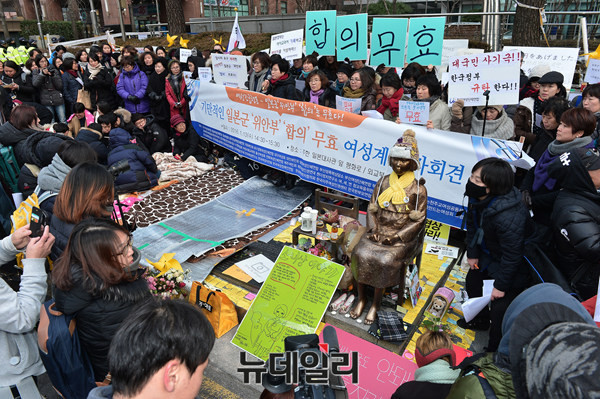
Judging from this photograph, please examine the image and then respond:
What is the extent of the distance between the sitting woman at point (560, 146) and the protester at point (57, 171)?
4421 millimetres

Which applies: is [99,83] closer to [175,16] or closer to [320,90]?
[320,90]

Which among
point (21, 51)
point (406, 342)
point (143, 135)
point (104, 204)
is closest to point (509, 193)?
point (406, 342)

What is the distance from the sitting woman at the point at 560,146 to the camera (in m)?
3.66

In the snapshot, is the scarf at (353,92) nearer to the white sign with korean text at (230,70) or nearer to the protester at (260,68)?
the protester at (260,68)

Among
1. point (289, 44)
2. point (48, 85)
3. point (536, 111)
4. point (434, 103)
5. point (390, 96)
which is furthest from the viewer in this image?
point (48, 85)

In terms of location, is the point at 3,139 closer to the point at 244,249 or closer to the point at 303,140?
the point at 244,249

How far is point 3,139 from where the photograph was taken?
4.86 metres

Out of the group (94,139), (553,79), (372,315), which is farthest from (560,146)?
(94,139)

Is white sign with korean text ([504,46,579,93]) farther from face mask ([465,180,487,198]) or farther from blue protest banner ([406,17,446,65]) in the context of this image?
face mask ([465,180,487,198])


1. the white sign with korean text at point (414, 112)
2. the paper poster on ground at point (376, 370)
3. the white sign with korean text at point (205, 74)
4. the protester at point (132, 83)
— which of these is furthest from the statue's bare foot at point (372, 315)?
the protester at point (132, 83)

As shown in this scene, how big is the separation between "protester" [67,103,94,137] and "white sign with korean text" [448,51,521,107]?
Answer: 6.95m

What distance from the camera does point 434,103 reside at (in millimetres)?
5320

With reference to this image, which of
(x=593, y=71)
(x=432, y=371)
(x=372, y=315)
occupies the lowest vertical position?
(x=372, y=315)

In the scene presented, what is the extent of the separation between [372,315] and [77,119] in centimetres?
710
